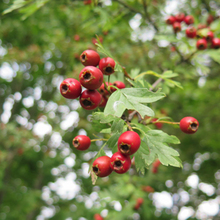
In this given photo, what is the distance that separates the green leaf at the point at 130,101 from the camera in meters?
1.09

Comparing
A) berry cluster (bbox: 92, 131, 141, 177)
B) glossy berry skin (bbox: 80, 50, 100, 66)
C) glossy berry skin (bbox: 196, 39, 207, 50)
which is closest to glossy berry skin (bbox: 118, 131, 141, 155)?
berry cluster (bbox: 92, 131, 141, 177)

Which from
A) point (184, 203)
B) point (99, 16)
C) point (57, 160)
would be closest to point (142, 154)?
point (99, 16)

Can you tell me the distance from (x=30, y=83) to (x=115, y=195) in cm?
856

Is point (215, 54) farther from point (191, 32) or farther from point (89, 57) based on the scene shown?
point (89, 57)

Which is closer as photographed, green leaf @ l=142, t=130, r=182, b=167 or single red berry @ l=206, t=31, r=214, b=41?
green leaf @ l=142, t=130, r=182, b=167

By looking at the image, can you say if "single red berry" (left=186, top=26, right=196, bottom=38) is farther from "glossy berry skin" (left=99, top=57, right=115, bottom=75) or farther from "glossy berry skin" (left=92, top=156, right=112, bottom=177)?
"glossy berry skin" (left=92, top=156, right=112, bottom=177)

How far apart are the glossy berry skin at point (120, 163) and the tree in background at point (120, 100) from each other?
158 mm

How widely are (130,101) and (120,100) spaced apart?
6cm

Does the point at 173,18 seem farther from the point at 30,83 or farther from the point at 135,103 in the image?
the point at 30,83

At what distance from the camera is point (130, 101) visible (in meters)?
1.16

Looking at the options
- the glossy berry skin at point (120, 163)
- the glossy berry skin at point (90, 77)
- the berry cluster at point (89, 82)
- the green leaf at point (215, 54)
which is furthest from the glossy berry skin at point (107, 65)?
the green leaf at point (215, 54)

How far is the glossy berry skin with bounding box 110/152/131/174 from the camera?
1.10m

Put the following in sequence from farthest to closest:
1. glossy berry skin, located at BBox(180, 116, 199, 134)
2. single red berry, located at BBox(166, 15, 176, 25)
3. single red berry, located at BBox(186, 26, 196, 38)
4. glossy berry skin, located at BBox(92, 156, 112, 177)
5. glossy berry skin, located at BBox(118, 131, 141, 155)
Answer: single red berry, located at BBox(166, 15, 176, 25) → single red berry, located at BBox(186, 26, 196, 38) → glossy berry skin, located at BBox(180, 116, 199, 134) → glossy berry skin, located at BBox(92, 156, 112, 177) → glossy berry skin, located at BBox(118, 131, 141, 155)

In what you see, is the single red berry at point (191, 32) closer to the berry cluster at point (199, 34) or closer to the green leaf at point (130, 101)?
the berry cluster at point (199, 34)
